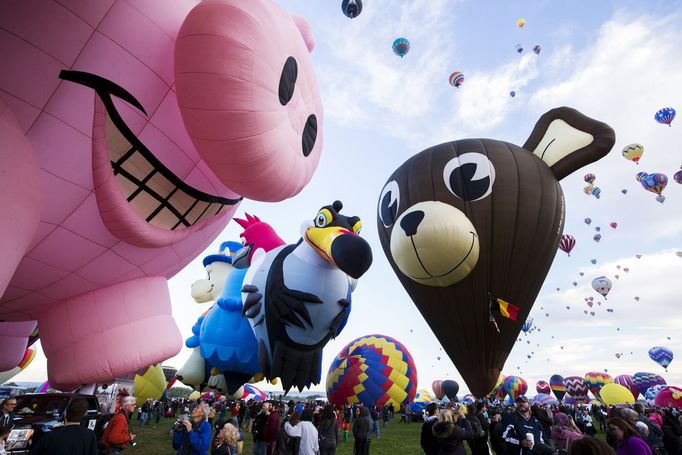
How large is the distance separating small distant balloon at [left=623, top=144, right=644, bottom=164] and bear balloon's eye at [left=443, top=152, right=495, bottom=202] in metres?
21.6

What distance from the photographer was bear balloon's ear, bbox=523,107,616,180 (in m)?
8.91

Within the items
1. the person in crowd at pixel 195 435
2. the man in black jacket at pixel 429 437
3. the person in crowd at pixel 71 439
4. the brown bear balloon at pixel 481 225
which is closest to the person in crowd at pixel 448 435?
the man in black jacket at pixel 429 437

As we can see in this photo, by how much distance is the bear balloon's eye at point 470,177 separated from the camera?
8.31 m

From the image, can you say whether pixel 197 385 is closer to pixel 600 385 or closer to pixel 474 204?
pixel 474 204

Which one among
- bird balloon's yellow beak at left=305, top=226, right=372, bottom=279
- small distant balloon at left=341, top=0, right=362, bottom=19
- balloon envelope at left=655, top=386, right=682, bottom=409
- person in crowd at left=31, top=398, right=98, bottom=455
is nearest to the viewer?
person in crowd at left=31, top=398, right=98, bottom=455

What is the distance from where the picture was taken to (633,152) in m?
24.8

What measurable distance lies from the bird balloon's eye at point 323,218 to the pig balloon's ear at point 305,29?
291 centimetres

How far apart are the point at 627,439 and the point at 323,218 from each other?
14.8 feet

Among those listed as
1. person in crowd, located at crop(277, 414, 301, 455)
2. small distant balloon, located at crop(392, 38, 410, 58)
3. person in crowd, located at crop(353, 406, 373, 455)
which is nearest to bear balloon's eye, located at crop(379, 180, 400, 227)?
person in crowd, located at crop(353, 406, 373, 455)

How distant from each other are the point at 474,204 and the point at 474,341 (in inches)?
120

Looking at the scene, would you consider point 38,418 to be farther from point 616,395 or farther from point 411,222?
point 616,395

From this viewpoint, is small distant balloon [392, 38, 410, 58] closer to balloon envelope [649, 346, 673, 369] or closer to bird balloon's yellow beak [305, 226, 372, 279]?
bird balloon's yellow beak [305, 226, 372, 279]

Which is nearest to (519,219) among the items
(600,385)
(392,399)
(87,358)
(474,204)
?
(474,204)

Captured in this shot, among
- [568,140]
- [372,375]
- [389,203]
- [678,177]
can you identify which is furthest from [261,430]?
[678,177]
